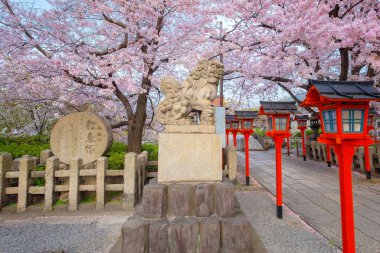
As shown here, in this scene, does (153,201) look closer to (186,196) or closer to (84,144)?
(186,196)

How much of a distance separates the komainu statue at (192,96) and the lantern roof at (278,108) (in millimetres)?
1930

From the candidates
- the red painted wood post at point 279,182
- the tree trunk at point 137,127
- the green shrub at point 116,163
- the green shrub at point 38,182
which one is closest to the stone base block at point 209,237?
the red painted wood post at point 279,182

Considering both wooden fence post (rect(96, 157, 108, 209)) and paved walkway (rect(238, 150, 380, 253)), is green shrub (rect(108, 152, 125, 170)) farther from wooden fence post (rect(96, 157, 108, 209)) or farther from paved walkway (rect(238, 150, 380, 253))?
paved walkway (rect(238, 150, 380, 253))

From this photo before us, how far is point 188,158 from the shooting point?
2.96 metres

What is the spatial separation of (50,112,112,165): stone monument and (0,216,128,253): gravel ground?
1.67m

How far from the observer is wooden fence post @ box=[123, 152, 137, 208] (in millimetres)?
5004

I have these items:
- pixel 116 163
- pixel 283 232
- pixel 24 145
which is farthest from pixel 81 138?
pixel 283 232

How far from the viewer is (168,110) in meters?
3.22

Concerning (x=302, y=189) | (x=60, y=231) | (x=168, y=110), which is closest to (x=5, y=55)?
(x=60, y=231)

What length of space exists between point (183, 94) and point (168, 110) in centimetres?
37

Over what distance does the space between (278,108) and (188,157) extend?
2889mm

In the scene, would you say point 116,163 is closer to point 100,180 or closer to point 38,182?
point 100,180

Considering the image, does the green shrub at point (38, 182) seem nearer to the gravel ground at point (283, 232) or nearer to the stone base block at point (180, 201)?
the stone base block at point (180, 201)

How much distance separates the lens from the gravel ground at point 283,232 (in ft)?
10.4
